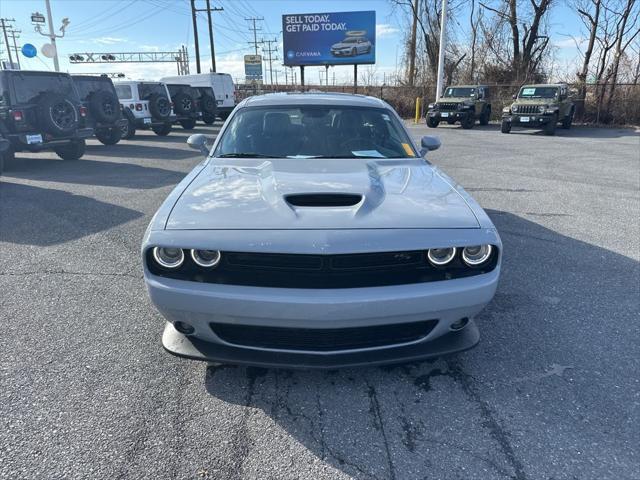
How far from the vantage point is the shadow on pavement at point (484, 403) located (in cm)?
206

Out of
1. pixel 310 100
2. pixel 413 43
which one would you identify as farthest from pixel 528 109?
pixel 310 100

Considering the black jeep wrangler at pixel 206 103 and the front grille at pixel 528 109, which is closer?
the front grille at pixel 528 109

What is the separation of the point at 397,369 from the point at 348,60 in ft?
111

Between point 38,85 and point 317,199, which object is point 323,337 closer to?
point 317,199

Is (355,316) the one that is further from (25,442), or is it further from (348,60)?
(348,60)

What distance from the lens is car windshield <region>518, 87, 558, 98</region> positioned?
1850 centimetres

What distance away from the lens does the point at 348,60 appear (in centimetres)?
3338

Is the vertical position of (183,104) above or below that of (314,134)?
above

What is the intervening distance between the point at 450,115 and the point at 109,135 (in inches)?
576

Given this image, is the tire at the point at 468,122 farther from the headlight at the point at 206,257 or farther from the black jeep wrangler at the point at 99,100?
the headlight at the point at 206,257

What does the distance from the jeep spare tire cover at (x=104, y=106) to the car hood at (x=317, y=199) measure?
11.3 m

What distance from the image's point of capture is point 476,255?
236 centimetres

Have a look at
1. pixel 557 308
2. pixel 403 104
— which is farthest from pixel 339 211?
pixel 403 104

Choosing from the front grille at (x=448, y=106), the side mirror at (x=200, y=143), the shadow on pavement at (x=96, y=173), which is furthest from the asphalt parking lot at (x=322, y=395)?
the front grille at (x=448, y=106)
